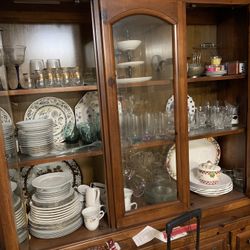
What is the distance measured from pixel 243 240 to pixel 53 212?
1042 millimetres

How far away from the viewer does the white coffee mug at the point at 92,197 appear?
4.33 ft

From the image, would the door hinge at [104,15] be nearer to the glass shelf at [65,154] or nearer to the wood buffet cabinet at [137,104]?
the wood buffet cabinet at [137,104]

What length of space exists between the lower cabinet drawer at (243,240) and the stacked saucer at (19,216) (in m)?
1.10

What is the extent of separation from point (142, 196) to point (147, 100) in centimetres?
52

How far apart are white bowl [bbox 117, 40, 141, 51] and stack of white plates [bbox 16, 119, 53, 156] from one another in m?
0.53

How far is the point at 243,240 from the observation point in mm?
1404

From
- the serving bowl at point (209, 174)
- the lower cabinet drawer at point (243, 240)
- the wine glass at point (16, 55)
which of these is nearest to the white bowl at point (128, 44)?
the wine glass at point (16, 55)

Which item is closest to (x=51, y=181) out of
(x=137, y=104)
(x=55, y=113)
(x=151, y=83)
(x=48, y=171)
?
(x=48, y=171)

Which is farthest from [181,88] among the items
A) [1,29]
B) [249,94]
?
[1,29]

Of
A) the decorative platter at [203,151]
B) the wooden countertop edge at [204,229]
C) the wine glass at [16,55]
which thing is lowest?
Result: the wooden countertop edge at [204,229]

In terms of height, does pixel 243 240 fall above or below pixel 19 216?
below

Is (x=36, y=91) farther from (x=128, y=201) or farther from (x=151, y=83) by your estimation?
(x=128, y=201)

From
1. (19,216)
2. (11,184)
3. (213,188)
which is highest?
(11,184)

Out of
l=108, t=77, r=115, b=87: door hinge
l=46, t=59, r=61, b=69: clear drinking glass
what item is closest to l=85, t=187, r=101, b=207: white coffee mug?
l=108, t=77, r=115, b=87: door hinge
